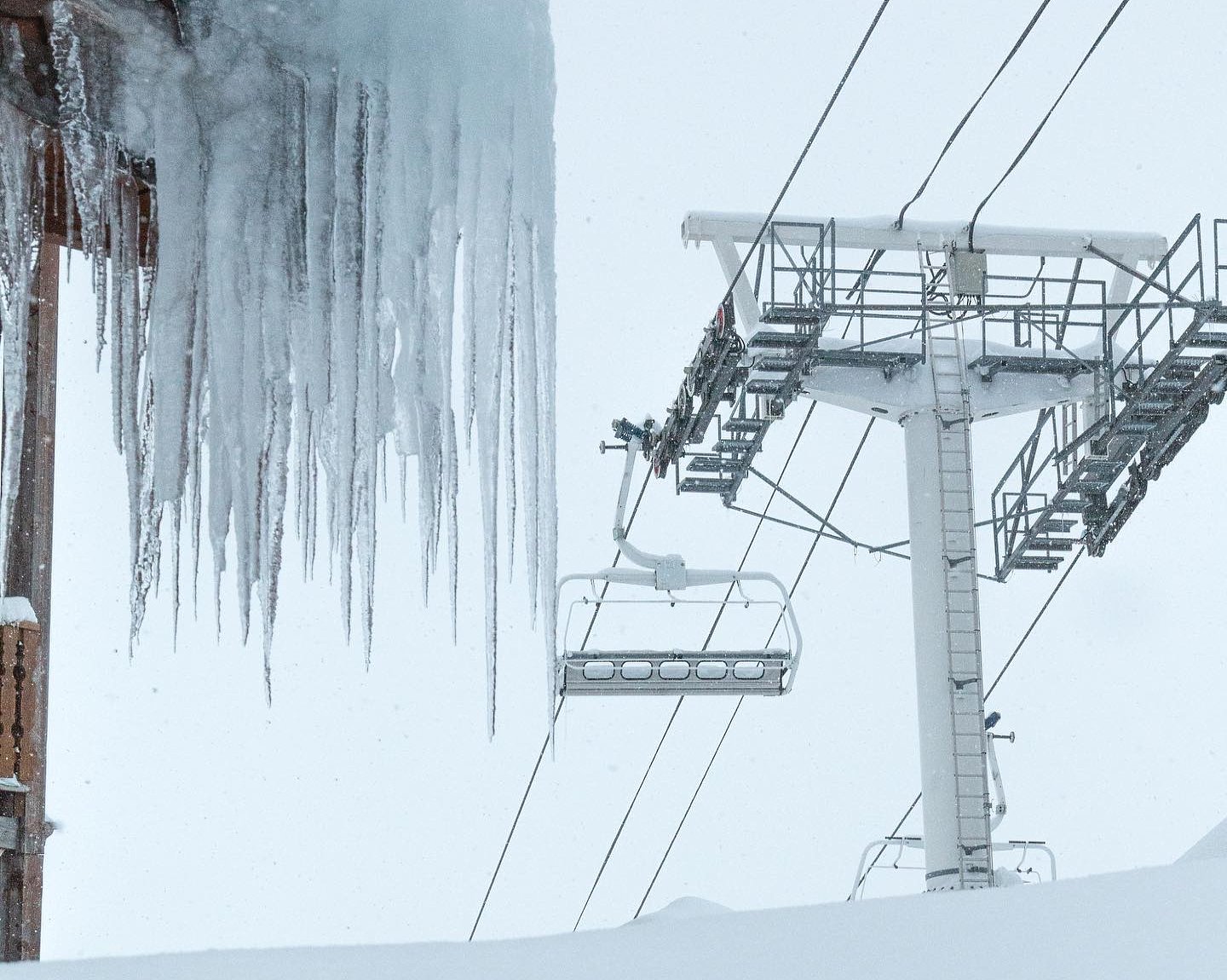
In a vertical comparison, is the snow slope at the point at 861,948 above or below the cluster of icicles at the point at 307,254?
below

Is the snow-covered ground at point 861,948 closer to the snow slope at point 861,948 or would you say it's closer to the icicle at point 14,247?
the snow slope at point 861,948

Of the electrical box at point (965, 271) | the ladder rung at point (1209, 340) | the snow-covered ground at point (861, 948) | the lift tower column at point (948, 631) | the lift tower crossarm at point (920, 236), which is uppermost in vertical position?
the lift tower crossarm at point (920, 236)

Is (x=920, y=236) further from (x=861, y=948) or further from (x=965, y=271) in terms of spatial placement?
(x=861, y=948)

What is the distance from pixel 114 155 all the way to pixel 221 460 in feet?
4.58

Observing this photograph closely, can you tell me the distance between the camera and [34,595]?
34.6 feet

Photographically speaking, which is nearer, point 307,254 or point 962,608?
point 307,254

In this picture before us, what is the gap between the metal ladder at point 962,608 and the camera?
14.4m

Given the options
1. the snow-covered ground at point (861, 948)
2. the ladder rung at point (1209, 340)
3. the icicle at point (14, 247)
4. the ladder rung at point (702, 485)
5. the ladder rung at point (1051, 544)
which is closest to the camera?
the snow-covered ground at point (861, 948)

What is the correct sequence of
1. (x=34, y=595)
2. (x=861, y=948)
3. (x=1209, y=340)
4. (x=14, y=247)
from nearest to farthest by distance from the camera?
(x=861, y=948)
(x=14, y=247)
(x=34, y=595)
(x=1209, y=340)

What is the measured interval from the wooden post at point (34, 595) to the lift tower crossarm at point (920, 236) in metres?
6.00

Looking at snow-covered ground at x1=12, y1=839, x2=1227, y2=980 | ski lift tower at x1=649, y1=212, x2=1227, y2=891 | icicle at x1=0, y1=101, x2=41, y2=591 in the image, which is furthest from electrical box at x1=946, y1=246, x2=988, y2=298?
snow-covered ground at x1=12, y1=839, x2=1227, y2=980

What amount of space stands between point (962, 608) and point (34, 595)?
7569mm

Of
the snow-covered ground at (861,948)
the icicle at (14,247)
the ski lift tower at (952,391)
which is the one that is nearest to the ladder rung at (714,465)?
the ski lift tower at (952,391)

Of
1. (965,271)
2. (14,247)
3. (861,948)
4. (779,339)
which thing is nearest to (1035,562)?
(965,271)
